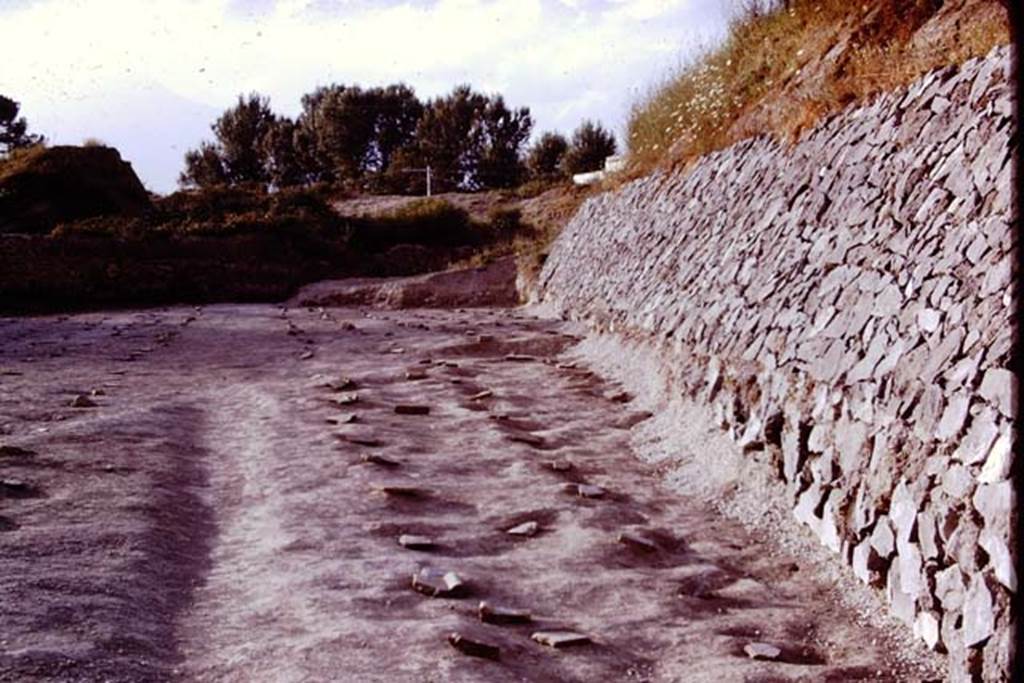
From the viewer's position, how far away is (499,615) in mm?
3414

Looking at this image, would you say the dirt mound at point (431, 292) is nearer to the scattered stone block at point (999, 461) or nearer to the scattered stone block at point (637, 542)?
the scattered stone block at point (637, 542)

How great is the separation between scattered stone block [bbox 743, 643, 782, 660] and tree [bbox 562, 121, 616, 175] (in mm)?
23168

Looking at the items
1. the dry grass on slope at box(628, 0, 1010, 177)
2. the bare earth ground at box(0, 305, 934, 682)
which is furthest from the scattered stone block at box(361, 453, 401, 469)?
the dry grass on slope at box(628, 0, 1010, 177)

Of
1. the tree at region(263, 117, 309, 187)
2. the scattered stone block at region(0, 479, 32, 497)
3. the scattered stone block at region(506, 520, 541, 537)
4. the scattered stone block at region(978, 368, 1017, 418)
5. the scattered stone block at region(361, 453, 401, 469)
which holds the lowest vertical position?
the scattered stone block at region(506, 520, 541, 537)

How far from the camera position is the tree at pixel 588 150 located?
2623 centimetres

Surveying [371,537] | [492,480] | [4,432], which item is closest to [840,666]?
[371,537]

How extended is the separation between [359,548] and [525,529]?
2.41 feet

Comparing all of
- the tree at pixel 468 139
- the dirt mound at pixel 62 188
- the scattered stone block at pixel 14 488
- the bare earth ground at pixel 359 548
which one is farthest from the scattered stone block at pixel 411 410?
the tree at pixel 468 139

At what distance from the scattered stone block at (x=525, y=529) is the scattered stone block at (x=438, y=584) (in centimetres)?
69

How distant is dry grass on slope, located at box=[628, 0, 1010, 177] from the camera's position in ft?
18.7

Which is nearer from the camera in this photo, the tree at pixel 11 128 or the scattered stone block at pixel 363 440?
the scattered stone block at pixel 363 440

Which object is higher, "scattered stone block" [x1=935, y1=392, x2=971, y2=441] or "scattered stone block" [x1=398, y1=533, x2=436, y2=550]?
"scattered stone block" [x1=935, y1=392, x2=971, y2=441]

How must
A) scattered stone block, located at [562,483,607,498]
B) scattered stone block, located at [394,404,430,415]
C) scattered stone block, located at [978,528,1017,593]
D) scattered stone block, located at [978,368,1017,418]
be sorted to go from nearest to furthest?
1. scattered stone block, located at [978,528,1017,593]
2. scattered stone block, located at [978,368,1017,418]
3. scattered stone block, located at [562,483,607,498]
4. scattered stone block, located at [394,404,430,415]

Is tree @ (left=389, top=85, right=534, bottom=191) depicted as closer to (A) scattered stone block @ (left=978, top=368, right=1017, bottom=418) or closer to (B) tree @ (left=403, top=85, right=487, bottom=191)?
(B) tree @ (left=403, top=85, right=487, bottom=191)
